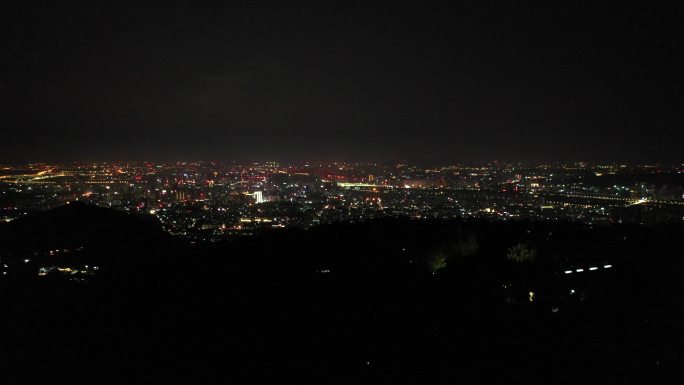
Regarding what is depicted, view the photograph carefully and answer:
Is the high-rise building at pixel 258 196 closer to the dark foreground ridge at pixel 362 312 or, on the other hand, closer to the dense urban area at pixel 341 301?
the dense urban area at pixel 341 301

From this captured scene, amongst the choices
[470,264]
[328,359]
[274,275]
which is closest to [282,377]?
[328,359]

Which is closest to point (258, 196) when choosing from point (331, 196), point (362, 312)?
point (331, 196)

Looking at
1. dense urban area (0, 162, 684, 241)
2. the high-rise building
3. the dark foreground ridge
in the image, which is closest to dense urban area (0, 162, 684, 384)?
the dark foreground ridge

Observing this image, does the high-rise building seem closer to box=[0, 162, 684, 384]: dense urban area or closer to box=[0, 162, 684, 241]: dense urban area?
box=[0, 162, 684, 241]: dense urban area

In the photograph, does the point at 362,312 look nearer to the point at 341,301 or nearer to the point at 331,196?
the point at 341,301

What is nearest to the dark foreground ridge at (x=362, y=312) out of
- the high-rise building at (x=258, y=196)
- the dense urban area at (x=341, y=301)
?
the dense urban area at (x=341, y=301)
